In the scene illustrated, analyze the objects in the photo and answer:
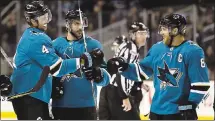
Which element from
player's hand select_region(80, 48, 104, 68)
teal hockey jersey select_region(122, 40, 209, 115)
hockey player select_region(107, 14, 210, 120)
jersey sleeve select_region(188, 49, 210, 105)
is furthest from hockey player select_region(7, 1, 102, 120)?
jersey sleeve select_region(188, 49, 210, 105)

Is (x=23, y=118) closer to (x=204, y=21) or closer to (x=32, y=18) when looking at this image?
(x=32, y=18)

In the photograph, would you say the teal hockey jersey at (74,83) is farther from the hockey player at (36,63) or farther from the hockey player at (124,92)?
the hockey player at (124,92)

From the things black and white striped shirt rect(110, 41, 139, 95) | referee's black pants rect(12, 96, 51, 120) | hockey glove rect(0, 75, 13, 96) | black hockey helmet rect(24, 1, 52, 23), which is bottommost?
black and white striped shirt rect(110, 41, 139, 95)

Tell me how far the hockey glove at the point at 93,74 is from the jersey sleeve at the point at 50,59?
0.07 metres

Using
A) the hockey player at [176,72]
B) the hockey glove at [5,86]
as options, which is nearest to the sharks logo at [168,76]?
the hockey player at [176,72]

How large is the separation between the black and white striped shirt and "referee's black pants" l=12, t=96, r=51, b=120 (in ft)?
4.12

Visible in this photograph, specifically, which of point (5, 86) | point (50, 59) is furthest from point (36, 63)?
point (5, 86)

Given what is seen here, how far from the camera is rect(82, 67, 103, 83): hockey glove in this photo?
336cm

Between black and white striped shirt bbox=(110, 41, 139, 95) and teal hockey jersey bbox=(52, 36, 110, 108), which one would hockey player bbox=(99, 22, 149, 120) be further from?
teal hockey jersey bbox=(52, 36, 110, 108)

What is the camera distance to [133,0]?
8.52 metres

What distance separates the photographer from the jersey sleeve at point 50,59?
3.37 metres

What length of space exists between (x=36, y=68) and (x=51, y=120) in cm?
35

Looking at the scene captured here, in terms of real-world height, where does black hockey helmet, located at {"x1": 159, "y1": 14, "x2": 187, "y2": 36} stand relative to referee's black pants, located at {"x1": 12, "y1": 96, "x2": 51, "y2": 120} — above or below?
above

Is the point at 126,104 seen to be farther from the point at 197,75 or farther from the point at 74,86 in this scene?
the point at 197,75
